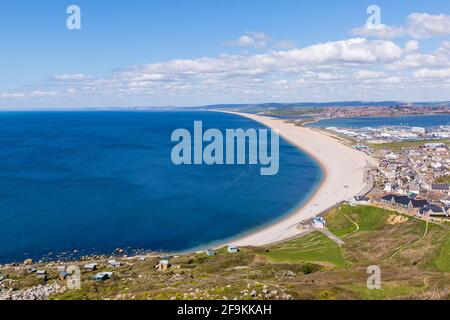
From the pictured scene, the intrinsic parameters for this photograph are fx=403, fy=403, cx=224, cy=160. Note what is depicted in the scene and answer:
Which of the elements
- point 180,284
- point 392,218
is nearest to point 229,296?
point 180,284

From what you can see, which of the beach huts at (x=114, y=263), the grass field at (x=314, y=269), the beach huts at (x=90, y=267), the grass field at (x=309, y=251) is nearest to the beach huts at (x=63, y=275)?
the grass field at (x=314, y=269)

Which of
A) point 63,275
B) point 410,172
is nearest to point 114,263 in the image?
point 63,275

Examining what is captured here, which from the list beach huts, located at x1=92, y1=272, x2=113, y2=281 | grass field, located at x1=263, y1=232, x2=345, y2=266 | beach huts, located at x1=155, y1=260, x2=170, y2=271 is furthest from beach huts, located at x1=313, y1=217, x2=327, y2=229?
beach huts, located at x1=92, y1=272, x2=113, y2=281

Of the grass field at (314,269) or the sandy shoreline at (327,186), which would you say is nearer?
the grass field at (314,269)

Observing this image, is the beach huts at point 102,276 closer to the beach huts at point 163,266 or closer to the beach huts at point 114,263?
the beach huts at point 114,263

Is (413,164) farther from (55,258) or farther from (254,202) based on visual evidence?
(55,258)
